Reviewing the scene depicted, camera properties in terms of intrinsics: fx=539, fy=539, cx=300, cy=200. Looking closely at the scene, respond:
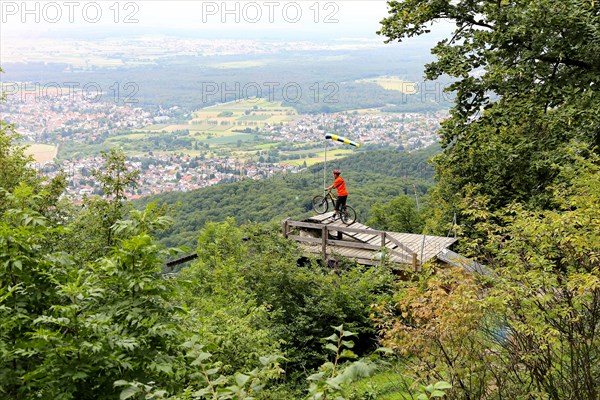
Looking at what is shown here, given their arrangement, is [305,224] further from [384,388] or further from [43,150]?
[43,150]

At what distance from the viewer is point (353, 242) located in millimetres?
15438

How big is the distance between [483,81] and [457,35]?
1769 mm

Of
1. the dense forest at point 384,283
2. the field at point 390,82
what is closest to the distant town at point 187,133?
the field at point 390,82

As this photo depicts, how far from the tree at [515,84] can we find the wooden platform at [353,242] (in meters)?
1.81

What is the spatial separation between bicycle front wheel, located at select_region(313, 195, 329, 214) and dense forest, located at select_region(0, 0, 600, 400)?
94.3 inches

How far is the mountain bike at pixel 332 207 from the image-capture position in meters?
16.7

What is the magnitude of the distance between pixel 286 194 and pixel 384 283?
87.2ft

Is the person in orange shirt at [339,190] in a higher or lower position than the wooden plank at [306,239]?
higher

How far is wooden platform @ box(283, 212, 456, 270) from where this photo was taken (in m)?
14.8

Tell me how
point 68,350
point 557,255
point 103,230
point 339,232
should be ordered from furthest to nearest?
1. point 339,232
2. point 103,230
3. point 557,255
4. point 68,350

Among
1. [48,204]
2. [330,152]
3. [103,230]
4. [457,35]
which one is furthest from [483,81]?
[330,152]

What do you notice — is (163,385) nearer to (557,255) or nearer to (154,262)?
(154,262)

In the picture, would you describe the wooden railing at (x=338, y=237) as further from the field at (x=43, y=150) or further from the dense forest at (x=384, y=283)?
the field at (x=43, y=150)

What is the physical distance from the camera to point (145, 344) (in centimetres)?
375
